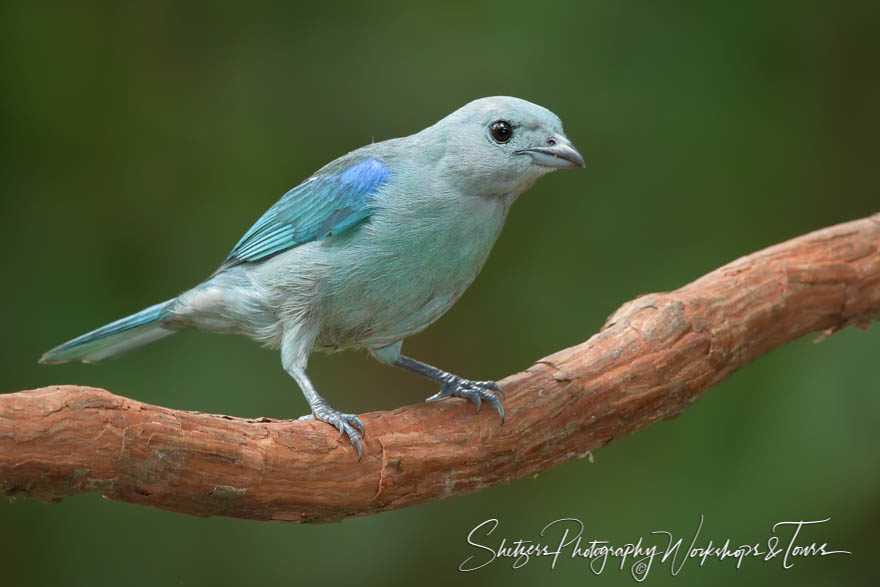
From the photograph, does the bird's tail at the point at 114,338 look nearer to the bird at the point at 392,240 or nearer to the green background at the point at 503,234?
the bird at the point at 392,240

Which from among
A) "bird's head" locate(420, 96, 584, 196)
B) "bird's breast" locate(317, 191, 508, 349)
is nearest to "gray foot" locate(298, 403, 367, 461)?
"bird's breast" locate(317, 191, 508, 349)

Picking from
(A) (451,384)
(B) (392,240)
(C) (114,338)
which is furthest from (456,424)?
(C) (114,338)

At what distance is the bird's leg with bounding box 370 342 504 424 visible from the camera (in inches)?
136

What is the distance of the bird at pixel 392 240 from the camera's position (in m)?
3.39

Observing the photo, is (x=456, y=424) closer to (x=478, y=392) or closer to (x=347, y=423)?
(x=478, y=392)

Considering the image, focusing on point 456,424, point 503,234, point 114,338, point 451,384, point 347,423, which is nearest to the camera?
point 347,423

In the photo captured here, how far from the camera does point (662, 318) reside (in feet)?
12.2

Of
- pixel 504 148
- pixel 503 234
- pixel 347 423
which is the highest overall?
pixel 504 148

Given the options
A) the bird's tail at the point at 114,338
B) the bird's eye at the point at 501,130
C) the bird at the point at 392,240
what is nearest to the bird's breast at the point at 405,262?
the bird at the point at 392,240

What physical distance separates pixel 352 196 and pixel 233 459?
117cm

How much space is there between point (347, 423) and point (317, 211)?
904 mm

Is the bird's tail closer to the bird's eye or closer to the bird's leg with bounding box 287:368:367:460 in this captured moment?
the bird's leg with bounding box 287:368:367:460

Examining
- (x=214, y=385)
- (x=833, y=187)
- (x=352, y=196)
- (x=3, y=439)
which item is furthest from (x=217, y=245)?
(x=833, y=187)

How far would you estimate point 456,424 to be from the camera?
3314 mm
